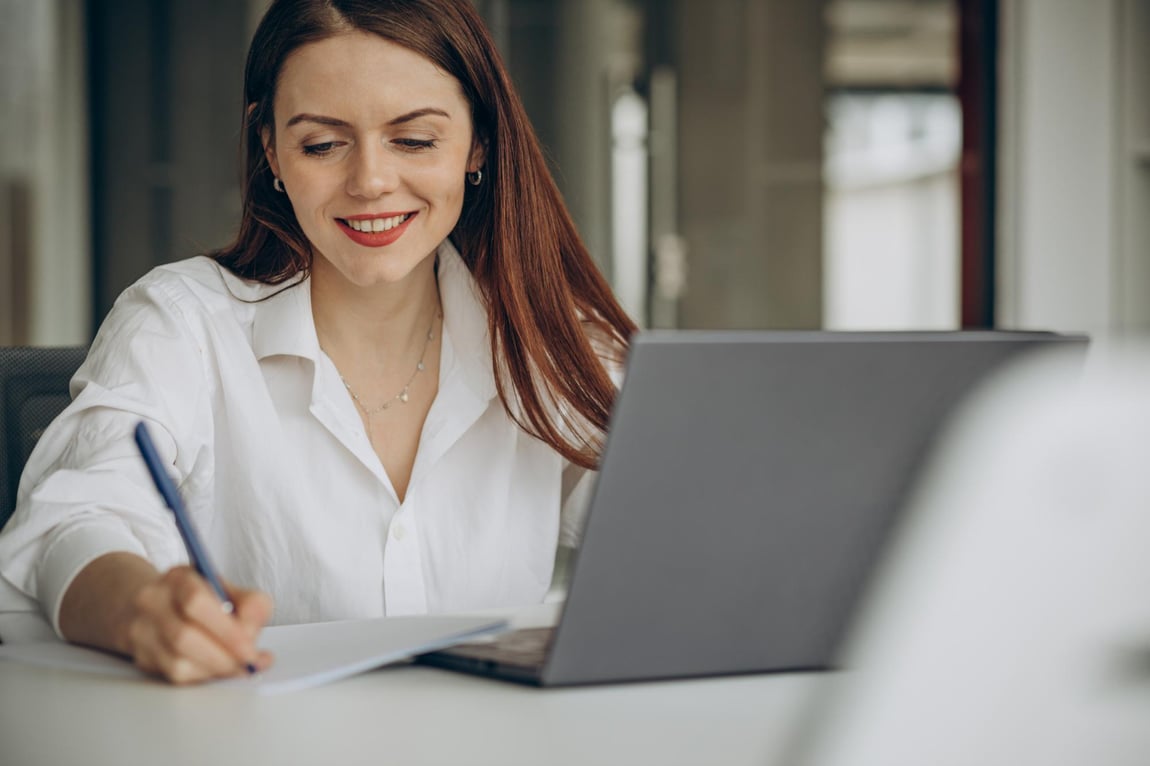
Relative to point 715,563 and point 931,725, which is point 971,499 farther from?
point 715,563

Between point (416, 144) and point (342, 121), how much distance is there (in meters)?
0.09

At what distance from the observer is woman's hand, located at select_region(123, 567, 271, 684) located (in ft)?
2.66

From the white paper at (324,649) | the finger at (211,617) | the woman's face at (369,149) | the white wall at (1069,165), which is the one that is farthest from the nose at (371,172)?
the white wall at (1069,165)

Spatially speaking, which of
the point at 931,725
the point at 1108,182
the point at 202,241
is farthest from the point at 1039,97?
the point at 931,725

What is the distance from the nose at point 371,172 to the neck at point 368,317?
0.20m

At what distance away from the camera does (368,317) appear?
1566 mm

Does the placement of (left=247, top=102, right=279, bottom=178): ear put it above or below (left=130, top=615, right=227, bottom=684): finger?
above

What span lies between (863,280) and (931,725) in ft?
11.8

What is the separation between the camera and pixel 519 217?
5.02 feet

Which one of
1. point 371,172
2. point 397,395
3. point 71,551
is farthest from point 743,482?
point 397,395

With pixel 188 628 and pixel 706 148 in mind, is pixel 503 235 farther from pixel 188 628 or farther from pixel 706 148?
pixel 706 148

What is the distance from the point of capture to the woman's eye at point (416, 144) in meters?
1.41

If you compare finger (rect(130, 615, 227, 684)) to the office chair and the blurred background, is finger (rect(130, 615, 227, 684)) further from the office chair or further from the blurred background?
the blurred background

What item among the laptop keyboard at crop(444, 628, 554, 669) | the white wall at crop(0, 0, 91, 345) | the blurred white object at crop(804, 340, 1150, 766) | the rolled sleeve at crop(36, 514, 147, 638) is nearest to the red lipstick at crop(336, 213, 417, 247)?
the rolled sleeve at crop(36, 514, 147, 638)
